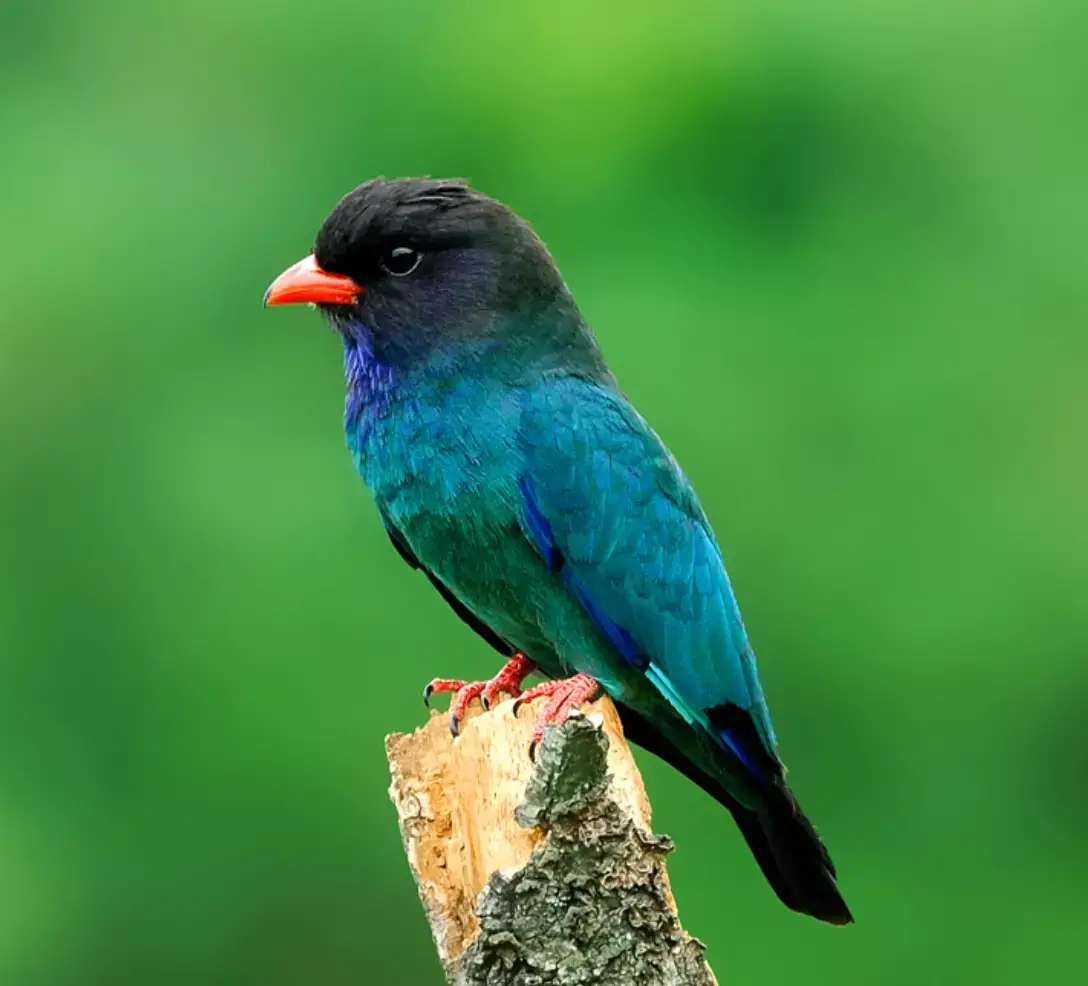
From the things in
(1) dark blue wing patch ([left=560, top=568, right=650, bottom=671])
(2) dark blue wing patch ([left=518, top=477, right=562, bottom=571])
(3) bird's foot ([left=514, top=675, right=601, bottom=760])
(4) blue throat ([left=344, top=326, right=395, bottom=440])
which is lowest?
(3) bird's foot ([left=514, top=675, right=601, bottom=760])

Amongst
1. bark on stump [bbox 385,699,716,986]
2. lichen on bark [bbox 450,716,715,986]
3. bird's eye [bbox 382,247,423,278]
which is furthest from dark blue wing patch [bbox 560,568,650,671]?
lichen on bark [bbox 450,716,715,986]

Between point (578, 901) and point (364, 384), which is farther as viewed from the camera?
point (364, 384)

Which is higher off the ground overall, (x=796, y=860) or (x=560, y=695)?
(x=560, y=695)

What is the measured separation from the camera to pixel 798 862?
544 cm

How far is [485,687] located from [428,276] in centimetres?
132

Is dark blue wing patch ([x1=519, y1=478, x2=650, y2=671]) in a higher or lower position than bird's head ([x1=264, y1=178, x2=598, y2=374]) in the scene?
lower

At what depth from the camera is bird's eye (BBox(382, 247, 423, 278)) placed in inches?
224

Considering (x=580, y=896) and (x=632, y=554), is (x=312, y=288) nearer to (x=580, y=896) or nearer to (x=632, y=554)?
(x=632, y=554)

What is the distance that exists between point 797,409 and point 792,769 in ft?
4.62

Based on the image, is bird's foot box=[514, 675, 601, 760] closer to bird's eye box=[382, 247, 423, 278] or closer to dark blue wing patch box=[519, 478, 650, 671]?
dark blue wing patch box=[519, 478, 650, 671]

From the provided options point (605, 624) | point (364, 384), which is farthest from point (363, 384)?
point (605, 624)

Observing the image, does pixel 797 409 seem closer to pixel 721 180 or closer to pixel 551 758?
pixel 721 180

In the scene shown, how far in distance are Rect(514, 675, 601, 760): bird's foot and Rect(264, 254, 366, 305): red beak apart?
1.43 m

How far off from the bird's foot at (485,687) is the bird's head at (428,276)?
3.38ft
